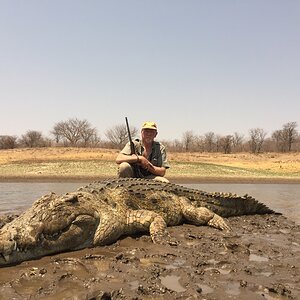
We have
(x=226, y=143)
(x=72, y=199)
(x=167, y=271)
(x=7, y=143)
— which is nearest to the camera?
(x=167, y=271)

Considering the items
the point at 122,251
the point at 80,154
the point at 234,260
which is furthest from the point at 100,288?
the point at 80,154

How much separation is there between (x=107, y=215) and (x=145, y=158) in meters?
2.61

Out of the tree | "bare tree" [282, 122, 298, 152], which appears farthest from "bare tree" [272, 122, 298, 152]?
the tree

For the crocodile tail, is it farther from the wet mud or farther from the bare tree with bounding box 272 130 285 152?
the bare tree with bounding box 272 130 285 152

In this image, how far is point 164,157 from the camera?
797 centimetres

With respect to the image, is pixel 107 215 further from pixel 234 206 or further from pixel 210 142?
pixel 210 142

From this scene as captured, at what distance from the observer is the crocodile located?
394 centimetres

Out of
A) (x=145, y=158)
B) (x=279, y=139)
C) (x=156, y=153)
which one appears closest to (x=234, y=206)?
(x=156, y=153)

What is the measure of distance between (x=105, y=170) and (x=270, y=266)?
22402mm

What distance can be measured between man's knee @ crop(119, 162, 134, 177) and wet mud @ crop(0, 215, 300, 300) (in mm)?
2174

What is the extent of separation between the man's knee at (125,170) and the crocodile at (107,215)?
96cm

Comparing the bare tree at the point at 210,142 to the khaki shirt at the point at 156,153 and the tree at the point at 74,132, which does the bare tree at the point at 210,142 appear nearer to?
the tree at the point at 74,132

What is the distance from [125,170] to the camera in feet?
24.2

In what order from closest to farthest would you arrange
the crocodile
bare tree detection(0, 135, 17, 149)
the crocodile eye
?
the crocodile → the crocodile eye → bare tree detection(0, 135, 17, 149)
